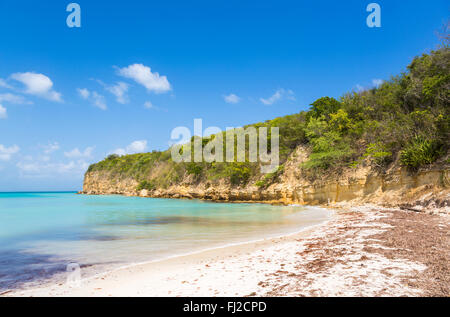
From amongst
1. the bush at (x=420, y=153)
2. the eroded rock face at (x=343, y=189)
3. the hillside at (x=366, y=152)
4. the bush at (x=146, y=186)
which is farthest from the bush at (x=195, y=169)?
the bush at (x=420, y=153)

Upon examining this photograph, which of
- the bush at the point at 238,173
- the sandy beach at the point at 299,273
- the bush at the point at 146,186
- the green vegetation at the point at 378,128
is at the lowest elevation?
the bush at the point at 146,186

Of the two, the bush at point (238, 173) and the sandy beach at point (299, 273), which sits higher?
the bush at point (238, 173)

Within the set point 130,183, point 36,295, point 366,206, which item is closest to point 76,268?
point 36,295

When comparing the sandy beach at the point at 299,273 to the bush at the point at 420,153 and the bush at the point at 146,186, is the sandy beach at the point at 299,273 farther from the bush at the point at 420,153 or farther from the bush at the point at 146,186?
the bush at the point at 146,186

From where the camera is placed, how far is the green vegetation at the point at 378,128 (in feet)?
39.7

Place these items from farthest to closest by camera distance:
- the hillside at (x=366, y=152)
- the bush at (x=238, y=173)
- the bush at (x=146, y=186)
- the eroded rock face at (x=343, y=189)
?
the bush at (x=146, y=186)
the bush at (x=238, y=173)
the hillside at (x=366, y=152)
the eroded rock face at (x=343, y=189)

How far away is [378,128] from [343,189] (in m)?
4.79

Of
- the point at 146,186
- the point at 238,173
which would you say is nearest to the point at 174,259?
the point at 238,173

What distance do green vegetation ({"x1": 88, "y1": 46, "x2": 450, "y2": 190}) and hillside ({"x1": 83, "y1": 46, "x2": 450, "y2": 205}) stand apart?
5 centimetres

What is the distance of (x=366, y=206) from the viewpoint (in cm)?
1406

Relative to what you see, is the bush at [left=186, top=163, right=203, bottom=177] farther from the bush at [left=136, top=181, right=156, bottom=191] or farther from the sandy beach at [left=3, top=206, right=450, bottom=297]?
the sandy beach at [left=3, top=206, right=450, bottom=297]

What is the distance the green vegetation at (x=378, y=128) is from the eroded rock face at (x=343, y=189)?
716 millimetres

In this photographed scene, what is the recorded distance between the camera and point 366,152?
16969mm
